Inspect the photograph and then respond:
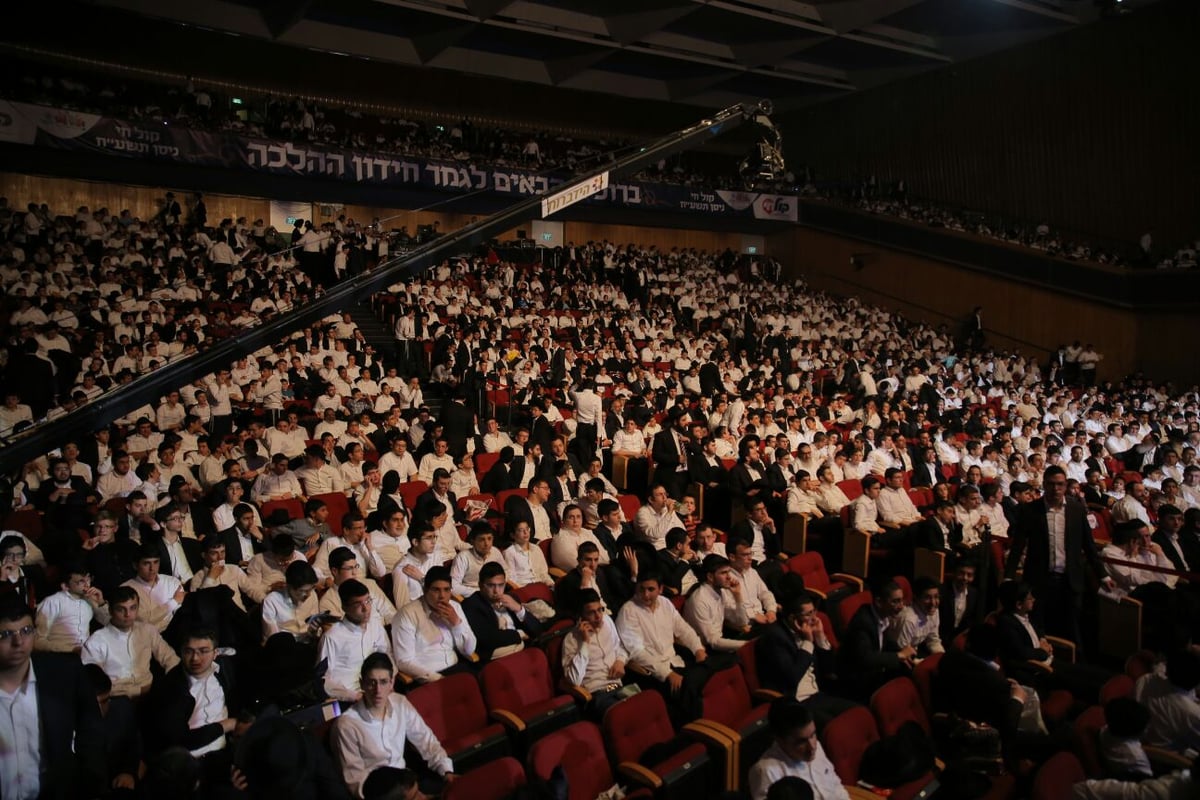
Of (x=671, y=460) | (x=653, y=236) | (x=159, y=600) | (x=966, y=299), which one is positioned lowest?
(x=671, y=460)

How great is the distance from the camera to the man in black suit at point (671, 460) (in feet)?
30.8

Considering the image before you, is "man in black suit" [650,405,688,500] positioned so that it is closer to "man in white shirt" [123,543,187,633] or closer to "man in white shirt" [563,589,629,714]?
"man in white shirt" [563,589,629,714]

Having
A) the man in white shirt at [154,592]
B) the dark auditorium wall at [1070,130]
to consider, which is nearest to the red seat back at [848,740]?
the man in white shirt at [154,592]

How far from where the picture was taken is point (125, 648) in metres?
4.22

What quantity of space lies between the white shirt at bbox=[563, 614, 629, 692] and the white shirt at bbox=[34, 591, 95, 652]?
257 cm

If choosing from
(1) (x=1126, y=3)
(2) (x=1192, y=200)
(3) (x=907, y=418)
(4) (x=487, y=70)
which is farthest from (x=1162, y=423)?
(4) (x=487, y=70)

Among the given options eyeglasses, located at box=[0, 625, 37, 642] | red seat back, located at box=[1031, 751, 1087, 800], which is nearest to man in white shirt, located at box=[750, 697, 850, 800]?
red seat back, located at box=[1031, 751, 1087, 800]

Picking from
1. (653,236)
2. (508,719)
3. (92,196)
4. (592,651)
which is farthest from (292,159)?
(508,719)

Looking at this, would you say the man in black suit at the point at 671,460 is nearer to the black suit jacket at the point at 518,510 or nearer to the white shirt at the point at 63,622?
the black suit jacket at the point at 518,510

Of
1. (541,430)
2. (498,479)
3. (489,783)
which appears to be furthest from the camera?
(541,430)

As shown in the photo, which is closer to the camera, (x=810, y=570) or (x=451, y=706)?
(x=451, y=706)

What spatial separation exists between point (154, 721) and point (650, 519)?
173 inches

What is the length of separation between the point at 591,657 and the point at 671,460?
5.13 metres

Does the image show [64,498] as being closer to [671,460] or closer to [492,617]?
[492,617]
